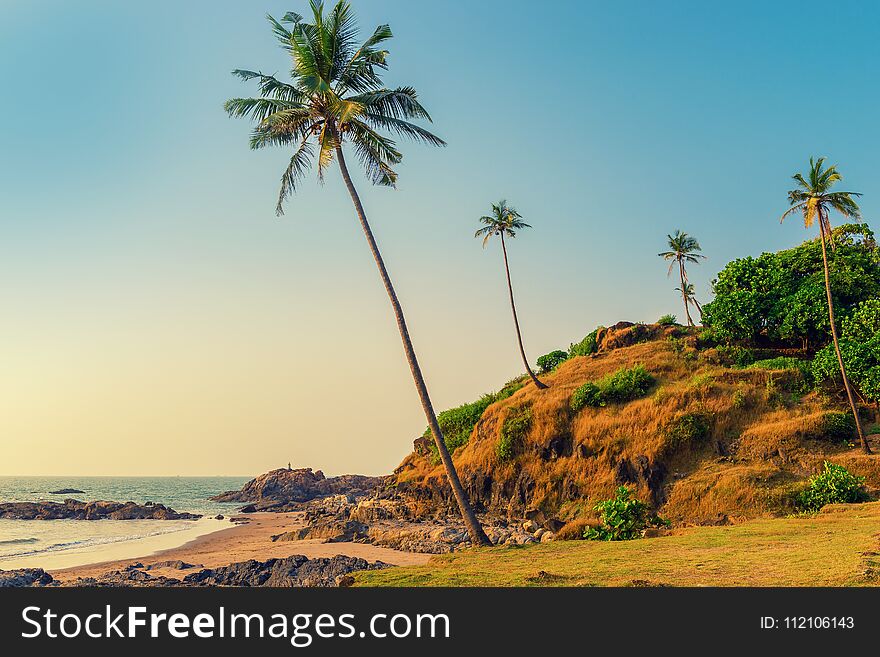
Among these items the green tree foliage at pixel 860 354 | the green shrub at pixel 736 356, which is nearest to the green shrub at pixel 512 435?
the green shrub at pixel 736 356

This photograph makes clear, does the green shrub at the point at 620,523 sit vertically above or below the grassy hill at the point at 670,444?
below

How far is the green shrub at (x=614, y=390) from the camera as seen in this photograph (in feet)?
111

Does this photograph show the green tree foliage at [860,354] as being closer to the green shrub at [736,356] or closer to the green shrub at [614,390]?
the green shrub at [736,356]

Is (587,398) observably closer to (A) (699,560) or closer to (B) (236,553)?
(B) (236,553)

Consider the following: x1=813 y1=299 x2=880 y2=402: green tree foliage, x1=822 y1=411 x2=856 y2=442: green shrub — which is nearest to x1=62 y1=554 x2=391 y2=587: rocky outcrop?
x1=822 y1=411 x2=856 y2=442: green shrub

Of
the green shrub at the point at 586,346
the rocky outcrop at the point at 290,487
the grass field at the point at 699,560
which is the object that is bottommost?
the rocky outcrop at the point at 290,487

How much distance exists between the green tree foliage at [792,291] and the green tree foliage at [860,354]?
235 cm

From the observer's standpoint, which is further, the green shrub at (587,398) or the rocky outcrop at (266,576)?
the green shrub at (587,398)

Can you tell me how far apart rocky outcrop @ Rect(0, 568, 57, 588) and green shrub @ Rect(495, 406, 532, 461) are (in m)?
22.2

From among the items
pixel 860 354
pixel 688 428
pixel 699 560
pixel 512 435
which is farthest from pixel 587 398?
pixel 699 560

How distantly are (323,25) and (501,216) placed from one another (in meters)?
26.0

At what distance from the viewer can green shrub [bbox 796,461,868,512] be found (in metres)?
22.4

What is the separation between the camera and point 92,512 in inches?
2276

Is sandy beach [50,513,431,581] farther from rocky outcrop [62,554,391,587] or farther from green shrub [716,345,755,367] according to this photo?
green shrub [716,345,755,367]
